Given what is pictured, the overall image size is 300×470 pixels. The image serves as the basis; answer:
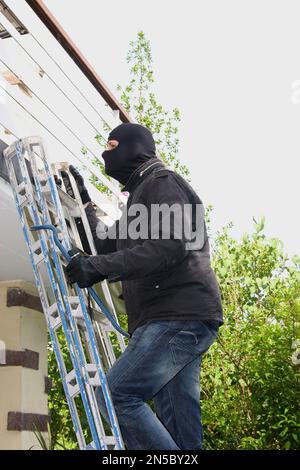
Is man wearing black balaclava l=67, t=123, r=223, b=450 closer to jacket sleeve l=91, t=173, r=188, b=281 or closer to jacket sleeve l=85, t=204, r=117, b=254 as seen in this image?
jacket sleeve l=91, t=173, r=188, b=281

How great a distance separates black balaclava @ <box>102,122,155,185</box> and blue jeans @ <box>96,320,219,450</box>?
0.80 m

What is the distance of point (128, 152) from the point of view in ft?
10.8

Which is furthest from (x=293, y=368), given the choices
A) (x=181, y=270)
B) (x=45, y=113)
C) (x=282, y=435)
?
(x=181, y=270)

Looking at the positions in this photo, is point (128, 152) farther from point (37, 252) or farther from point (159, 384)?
point (159, 384)

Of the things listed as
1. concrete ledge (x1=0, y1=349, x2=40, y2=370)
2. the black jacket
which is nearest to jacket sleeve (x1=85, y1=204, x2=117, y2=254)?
the black jacket

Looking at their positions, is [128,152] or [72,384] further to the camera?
[128,152]

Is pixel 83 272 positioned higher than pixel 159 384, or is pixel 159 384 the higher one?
pixel 83 272

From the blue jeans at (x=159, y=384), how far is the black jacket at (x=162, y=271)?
0.07 meters

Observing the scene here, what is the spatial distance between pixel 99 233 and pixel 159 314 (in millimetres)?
975

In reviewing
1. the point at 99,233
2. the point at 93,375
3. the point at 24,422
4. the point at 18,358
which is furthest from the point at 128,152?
the point at 24,422

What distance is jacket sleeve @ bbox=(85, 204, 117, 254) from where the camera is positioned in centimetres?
368

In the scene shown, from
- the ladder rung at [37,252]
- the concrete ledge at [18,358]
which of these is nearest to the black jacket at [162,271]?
the ladder rung at [37,252]

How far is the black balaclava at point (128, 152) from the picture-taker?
3.29 m

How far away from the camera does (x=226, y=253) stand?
849 cm
